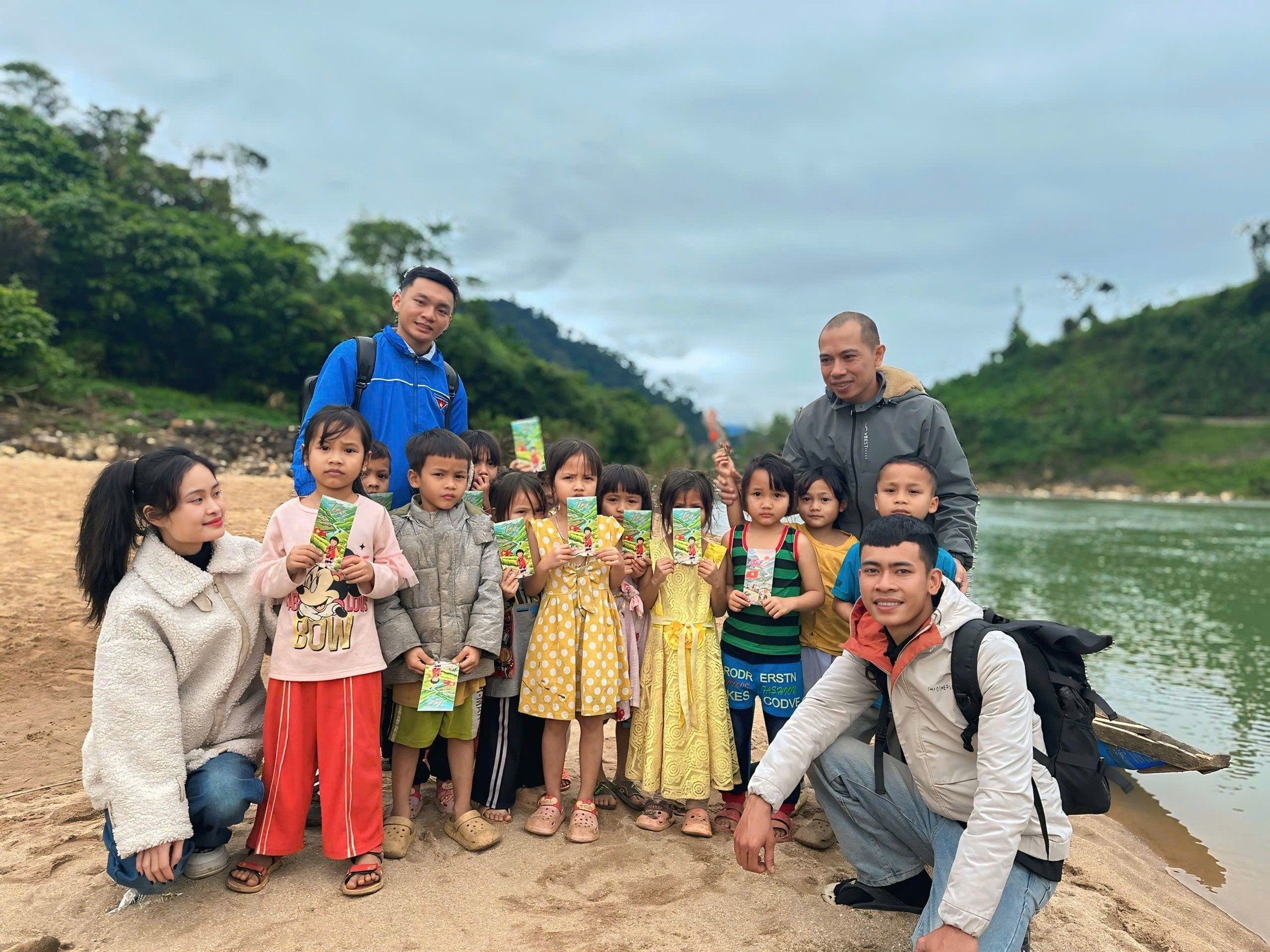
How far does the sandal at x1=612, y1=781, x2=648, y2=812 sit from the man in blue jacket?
1.67 meters

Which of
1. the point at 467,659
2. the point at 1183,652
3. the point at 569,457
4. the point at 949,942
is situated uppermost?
the point at 569,457

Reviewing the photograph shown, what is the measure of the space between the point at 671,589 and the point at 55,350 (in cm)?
2399

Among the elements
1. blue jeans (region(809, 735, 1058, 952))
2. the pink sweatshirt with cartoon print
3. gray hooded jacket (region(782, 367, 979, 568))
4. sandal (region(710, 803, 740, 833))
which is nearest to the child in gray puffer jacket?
the pink sweatshirt with cartoon print

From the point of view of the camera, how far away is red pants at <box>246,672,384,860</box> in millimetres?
2828

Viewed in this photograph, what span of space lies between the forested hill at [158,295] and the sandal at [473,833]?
842 inches

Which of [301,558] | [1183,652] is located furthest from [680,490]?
[1183,652]

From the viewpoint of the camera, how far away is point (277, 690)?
9.38 ft

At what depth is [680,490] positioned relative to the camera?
361 centimetres

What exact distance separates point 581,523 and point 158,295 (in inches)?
1132

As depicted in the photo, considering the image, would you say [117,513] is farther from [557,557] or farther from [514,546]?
[557,557]

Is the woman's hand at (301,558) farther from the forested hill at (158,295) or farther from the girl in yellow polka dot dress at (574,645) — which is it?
the forested hill at (158,295)

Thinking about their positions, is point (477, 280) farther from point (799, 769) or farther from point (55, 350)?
point (799, 769)

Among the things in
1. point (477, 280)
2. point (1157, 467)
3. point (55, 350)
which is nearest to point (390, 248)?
point (477, 280)

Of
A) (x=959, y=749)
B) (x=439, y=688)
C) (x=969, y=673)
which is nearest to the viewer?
(x=969, y=673)
